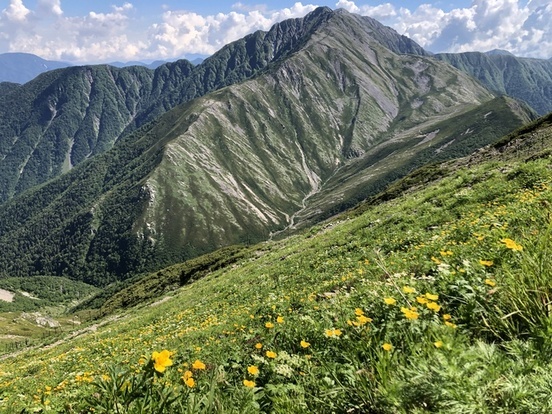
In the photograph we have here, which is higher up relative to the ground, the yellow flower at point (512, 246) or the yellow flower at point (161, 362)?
the yellow flower at point (161, 362)

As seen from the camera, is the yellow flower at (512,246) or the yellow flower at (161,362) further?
the yellow flower at (512,246)

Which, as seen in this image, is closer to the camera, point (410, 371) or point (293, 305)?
point (410, 371)

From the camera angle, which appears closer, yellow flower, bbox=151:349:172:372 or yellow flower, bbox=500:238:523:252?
yellow flower, bbox=151:349:172:372

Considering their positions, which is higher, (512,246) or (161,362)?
(161,362)

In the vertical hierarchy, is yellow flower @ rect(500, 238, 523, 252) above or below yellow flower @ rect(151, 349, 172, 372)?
below

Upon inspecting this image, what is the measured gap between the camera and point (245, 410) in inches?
135

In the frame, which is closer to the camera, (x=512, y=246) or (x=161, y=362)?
(x=161, y=362)

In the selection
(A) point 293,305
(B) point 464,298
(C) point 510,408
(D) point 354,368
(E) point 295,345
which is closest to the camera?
(C) point 510,408

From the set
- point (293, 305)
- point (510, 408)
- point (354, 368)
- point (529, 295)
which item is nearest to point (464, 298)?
point (529, 295)

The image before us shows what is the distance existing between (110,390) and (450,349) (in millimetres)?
3295

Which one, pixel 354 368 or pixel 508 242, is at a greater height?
pixel 508 242

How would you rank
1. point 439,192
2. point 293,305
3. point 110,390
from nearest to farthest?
1. point 110,390
2. point 293,305
3. point 439,192

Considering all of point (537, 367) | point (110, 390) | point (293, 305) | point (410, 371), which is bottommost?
point (293, 305)

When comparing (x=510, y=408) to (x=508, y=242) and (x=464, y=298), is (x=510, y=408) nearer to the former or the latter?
(x=464, y=298)
